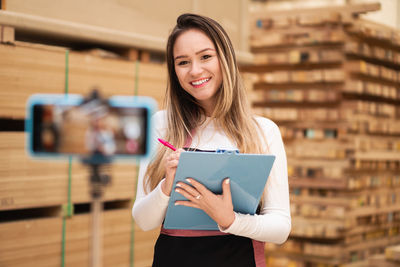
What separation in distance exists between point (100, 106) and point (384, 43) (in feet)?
19.2

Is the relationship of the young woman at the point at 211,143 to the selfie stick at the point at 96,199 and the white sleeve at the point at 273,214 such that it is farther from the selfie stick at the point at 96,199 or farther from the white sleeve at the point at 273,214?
the selfie stick at the point at 96,199

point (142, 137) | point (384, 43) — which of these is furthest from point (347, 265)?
point (142, 137)

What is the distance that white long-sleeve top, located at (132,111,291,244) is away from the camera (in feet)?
6.24

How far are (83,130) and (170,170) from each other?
1.88 ft

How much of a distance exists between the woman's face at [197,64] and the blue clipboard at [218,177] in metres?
0.36

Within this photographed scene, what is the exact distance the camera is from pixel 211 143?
2148 millimetres

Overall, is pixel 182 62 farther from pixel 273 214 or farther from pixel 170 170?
pixel 273 214

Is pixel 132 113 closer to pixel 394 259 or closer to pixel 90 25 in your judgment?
pixel 90 25

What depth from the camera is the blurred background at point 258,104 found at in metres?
3.32

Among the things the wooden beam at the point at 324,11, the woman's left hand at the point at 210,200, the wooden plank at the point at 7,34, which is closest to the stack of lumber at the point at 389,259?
the wooden beam at the point at 324,11

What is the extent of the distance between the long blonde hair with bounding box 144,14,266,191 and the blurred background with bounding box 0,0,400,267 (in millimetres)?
1469

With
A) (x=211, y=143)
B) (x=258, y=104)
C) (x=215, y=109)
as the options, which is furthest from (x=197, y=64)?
(x=258, y=104)

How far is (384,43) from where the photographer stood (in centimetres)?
647

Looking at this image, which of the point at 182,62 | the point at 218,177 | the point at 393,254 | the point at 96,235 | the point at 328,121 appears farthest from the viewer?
the point at 328,121
